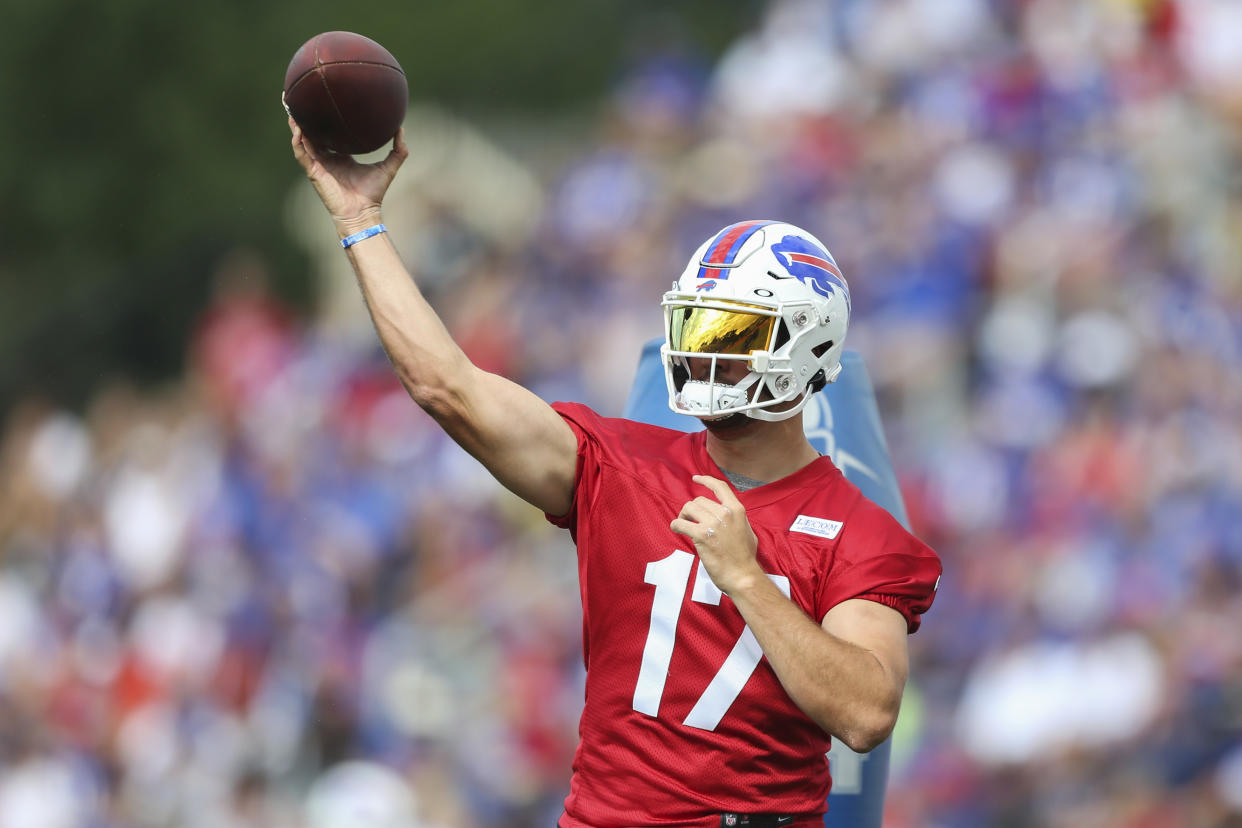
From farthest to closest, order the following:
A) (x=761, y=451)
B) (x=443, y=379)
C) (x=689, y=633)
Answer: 1. (x=761, y=451)
2. (x=689, y=633)
3. (x=443, y=379)

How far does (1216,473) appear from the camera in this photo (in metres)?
7.72

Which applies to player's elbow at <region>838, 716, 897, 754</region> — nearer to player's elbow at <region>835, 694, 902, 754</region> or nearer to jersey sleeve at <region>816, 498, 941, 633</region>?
player's elbow at <region>835, 694, 902, 754</region>

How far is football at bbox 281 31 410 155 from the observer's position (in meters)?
3.51

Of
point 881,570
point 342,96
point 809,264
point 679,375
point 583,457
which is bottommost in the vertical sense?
point 881,570

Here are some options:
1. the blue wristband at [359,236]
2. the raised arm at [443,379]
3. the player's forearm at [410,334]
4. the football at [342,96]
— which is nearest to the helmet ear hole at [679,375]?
the raised arm at [443,379]

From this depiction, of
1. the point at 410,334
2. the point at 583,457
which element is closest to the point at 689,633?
the point at 583,457

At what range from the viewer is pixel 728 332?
349 centimetres

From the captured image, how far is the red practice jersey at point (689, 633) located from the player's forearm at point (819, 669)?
0.67ft

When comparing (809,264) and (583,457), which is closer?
(583,457)

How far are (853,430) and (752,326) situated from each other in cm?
119

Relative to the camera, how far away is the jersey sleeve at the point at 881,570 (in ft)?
10.9

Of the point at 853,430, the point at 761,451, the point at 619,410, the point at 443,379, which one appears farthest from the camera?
the point at 619,410

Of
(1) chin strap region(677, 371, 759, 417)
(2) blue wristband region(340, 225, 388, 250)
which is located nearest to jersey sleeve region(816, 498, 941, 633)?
(1) chin strap region(677, 371, 759, 417)

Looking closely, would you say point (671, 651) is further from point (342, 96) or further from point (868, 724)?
point (342, 96)
